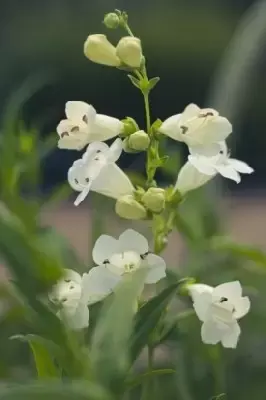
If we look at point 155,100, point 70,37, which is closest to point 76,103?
point 155,100

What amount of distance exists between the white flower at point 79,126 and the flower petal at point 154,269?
2.3 inches

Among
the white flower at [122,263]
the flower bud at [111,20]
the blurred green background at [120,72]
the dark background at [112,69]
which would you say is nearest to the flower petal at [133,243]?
the white flower at [122,263]

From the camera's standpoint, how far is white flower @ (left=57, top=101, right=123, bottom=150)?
302mm

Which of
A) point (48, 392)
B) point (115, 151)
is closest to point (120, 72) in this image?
point (115, 151)

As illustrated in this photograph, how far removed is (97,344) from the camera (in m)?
0.23

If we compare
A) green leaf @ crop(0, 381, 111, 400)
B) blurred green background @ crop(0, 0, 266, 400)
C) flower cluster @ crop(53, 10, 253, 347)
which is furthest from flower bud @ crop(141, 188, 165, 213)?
blurred green background @ crop(0, 0, 266, 400)

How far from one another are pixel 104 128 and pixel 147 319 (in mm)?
93

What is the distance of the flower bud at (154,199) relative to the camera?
294 mm

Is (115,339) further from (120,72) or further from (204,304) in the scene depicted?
(120,72)

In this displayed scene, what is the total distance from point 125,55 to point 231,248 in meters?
0.15

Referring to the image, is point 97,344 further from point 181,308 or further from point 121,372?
point 181,308

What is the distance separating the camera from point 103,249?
0.95 feet

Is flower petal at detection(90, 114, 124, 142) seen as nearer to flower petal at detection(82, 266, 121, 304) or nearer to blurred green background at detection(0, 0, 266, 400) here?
flower petal at detection(82, 266, 121, 304)

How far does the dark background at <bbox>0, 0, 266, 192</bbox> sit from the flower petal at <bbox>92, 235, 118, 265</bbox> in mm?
674
